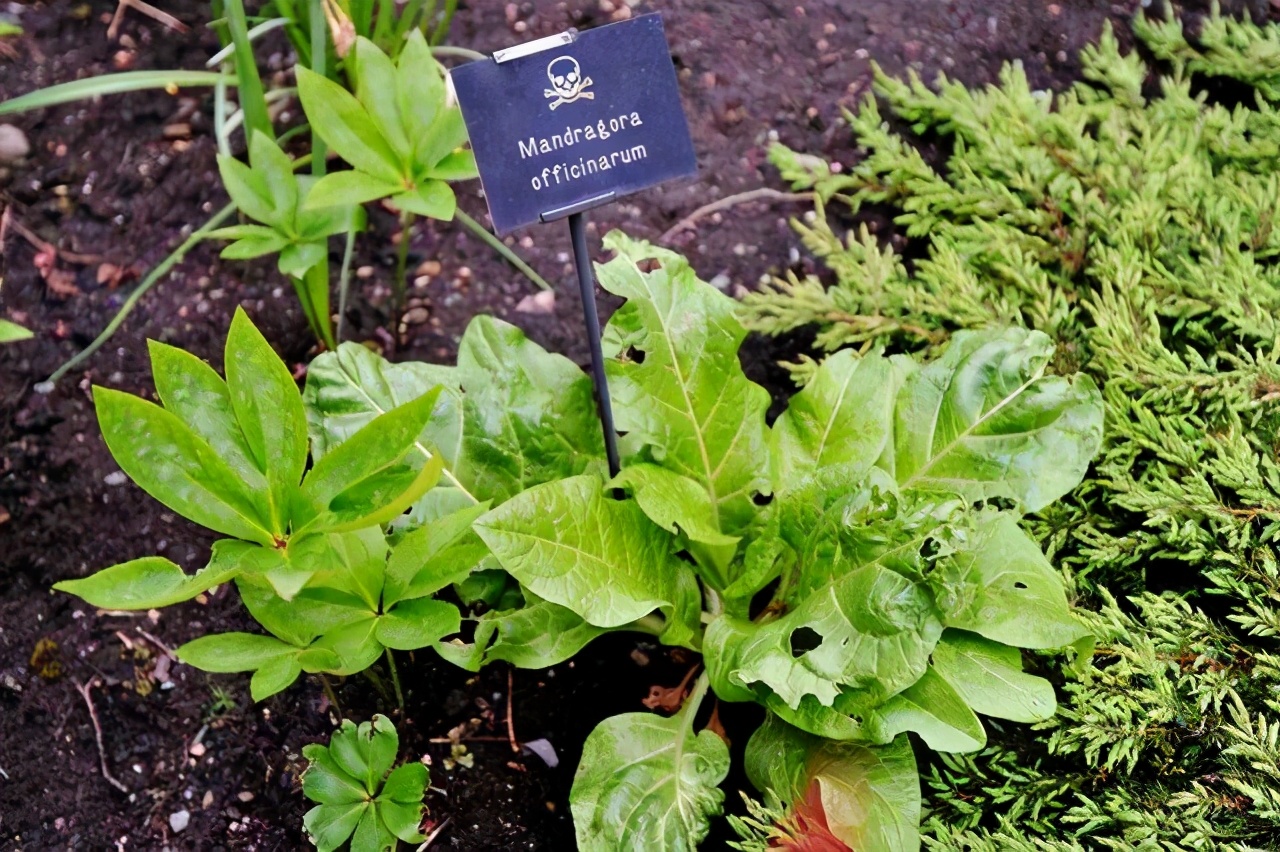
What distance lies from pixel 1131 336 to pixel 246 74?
65.1 inches

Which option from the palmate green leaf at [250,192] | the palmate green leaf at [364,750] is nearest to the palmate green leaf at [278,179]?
the palmate green leaf at [250,192]

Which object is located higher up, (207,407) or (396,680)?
(207,407)

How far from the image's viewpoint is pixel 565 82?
1.32m

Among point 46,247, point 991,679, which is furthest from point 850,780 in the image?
point 46,247

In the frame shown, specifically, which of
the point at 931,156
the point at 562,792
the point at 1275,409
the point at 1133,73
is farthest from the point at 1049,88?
the point at 562,792

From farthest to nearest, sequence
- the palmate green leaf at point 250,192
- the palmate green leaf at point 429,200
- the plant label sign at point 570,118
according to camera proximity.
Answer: the palmate green leaf at point 250,192
the palmate green leaf at point 429,200
the plant label sign at point 570,118

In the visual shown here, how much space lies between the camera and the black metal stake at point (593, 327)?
4.77 feet

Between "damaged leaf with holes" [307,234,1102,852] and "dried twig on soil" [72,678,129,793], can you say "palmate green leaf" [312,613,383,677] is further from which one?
"dried twig on soil" [72,678,129,793]

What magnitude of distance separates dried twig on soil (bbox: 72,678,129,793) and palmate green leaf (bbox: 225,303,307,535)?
79cm

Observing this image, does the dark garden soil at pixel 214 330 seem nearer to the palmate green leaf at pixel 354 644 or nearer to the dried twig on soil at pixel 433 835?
the dried twig on soil at pixel 433 835

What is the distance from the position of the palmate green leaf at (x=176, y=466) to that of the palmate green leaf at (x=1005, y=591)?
2.97 ft

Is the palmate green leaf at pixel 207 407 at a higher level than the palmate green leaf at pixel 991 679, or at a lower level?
higher

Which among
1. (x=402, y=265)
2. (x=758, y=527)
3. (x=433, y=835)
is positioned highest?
(x=402, y=265)

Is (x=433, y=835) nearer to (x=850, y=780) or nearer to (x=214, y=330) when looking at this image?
(x=850, y=780)
